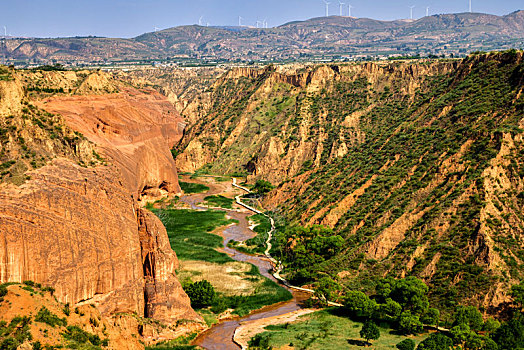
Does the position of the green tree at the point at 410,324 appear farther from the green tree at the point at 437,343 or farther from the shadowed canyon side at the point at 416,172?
the green tree at the point at 437,343

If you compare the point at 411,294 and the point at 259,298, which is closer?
the point at 411,294

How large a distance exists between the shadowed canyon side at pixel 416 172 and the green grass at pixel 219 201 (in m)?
7.86

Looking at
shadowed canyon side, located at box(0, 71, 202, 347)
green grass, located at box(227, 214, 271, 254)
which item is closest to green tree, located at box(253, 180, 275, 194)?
green grass, located at box(227, 214, 271, 254)

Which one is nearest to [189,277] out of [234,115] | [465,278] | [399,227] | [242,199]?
[399,227]

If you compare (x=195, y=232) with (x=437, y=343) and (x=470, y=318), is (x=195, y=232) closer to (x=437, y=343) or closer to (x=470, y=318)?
(x=470, y=318)

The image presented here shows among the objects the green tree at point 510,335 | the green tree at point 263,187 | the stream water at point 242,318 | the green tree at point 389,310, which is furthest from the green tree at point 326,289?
the green tree at point 263,187

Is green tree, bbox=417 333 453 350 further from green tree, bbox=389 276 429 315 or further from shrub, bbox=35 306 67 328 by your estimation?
shrub, bbox=35 306 67 328

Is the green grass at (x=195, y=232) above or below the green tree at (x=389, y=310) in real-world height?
below

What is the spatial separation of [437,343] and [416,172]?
3448 cm

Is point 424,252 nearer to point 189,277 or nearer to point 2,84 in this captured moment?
point 189,277

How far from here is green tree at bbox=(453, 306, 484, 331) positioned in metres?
52.3

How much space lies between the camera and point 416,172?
7900 cm

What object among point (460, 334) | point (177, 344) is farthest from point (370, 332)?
point (177, 344)

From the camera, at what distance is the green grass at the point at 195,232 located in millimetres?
79562
